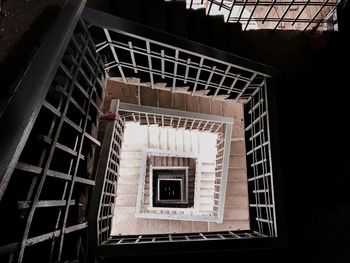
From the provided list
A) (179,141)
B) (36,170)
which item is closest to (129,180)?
(179,141)

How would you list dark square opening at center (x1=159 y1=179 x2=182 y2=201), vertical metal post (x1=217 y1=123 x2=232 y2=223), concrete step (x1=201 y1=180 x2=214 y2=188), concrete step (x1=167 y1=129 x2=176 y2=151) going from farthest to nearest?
1. dark square opening at center (x1=159 y1=179 x2=182 y2=201)
2. concrete step (x1=201 y1=180 x2=214 y2=188)
3. concrete step (x1=167 y1=129 x2=176 y2=151)
4. vertical metal post (x1=217 y1=123 x2=232 y2=223)

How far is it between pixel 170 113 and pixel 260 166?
1.75m

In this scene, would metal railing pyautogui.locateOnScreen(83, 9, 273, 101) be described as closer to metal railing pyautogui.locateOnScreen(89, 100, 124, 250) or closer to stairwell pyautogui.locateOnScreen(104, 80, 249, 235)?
metal railing pyautogui.locateOnScreen(89, 100, 124, 250)

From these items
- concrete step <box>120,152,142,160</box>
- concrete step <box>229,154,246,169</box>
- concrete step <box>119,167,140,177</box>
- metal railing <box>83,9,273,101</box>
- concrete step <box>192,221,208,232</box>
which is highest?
metal railing <box>83,9,273,101</box>

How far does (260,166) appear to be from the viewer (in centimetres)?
353

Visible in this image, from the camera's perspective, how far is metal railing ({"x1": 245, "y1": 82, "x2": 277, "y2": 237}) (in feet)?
10.1

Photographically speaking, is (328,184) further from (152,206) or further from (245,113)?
(152,206)

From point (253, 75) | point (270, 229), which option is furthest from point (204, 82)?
point (270, 229)

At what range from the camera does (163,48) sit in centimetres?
278

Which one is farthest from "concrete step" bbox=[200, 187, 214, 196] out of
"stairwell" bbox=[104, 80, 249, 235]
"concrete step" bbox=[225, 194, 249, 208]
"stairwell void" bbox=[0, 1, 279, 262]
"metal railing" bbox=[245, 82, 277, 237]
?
"metal railing" bbox=[245, 82, 277, 237]

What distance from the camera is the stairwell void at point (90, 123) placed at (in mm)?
1541

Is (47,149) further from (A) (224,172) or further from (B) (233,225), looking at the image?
(B) (233,225)

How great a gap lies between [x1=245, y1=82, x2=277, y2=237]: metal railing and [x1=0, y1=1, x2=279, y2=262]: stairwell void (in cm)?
1

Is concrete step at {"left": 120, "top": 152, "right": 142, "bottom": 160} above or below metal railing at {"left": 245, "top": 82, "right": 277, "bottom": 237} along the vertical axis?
above
